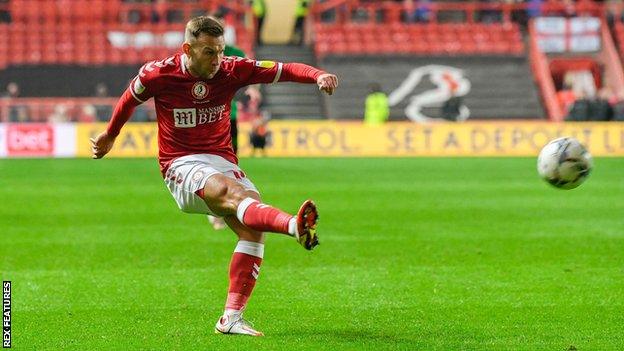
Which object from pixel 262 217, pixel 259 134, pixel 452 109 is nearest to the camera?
pixel 262 217

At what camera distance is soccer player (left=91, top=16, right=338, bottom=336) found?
7.20m

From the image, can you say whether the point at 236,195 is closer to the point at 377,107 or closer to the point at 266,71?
the point at 266,71

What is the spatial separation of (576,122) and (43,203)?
19.9 meters

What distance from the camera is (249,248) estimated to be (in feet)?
24.5

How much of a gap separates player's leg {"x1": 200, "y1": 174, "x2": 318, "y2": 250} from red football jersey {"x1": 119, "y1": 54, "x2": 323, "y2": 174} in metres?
0.48

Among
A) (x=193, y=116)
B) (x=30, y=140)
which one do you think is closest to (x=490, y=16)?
(x=30, y=140)

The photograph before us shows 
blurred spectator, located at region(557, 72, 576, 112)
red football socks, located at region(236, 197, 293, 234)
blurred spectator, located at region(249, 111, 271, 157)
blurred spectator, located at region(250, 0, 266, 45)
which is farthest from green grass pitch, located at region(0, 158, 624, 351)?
blurred spectator, located at region(250, 0, 266, 45)

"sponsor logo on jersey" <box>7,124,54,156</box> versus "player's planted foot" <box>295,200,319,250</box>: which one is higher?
"player's planted foot" <box>295,200,319,250</box>

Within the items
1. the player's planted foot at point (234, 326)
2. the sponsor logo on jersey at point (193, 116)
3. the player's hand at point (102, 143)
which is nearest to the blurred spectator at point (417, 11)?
the player's hand at point (102, 143)

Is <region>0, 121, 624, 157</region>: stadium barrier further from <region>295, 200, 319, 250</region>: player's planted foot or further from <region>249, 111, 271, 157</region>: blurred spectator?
<region>295, 200, 319, 250</region>: player's planted foot

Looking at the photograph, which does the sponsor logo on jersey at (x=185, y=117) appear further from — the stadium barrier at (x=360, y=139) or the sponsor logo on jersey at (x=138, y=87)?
the stadium barrier at (x=360, y=139)

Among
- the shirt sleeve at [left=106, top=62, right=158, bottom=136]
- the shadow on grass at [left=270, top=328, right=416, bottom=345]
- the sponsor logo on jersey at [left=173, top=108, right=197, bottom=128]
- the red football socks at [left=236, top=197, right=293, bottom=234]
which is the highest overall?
the shirt sleeve at [left=106, top=62, right=158, bottom=136]

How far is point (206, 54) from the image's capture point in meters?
7.21

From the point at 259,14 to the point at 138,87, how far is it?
111 ft
